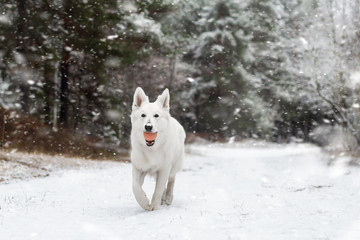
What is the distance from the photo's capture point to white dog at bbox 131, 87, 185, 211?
256 inches

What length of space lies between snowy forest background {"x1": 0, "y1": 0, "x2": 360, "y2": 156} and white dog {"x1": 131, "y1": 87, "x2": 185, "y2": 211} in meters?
9.09

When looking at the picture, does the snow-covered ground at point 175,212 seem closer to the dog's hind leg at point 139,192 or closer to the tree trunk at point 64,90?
the dog's hind leg at point 139,192

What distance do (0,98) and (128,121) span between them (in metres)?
7.39

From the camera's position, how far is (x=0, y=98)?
1619cm

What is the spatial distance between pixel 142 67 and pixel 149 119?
59.0 ft

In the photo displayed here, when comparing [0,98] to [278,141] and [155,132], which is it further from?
[278,141]

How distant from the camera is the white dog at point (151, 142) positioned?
6.51 metres

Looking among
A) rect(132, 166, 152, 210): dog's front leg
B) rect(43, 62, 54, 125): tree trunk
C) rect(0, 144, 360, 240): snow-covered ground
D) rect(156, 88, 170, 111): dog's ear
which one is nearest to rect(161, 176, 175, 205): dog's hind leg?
rect(0, 144, 360, 240): snow-covered ground

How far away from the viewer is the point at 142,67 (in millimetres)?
24062

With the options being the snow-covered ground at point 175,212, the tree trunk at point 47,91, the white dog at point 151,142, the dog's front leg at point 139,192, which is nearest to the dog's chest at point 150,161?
the white dog at point 151,142

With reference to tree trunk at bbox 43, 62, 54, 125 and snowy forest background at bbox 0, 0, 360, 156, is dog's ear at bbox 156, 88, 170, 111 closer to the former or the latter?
snowy forest background at bbox 0, 0, 360, 156

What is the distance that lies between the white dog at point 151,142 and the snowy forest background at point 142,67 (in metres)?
9.09

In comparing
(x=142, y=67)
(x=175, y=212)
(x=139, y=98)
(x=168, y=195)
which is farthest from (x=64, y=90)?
(x=175, y=212)

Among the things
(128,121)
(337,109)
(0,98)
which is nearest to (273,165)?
(337,109)
